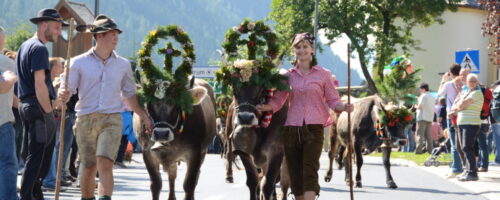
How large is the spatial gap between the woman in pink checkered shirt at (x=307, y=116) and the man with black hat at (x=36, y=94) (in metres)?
2.54

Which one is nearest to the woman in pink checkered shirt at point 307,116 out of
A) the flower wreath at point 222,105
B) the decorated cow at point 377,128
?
the decorated cow at point 377,128

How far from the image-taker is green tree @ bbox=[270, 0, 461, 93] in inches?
2267

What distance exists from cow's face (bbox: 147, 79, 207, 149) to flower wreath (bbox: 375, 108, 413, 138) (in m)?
6.41

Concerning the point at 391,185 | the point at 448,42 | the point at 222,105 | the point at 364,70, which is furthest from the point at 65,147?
the point at 448,42

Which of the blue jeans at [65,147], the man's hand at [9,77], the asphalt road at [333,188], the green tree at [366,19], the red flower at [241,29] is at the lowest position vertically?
the asphalt road at [333,188]

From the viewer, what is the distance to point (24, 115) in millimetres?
10062

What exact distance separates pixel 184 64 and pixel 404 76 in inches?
320

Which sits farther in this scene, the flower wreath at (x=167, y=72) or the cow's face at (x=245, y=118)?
the flower wreath at (x=167, y=72)

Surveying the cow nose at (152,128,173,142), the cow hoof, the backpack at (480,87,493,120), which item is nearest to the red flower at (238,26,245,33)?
the cow nose at (152,128,173,142)

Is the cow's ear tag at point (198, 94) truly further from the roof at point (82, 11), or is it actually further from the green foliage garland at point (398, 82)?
the roof at point (82, 11)

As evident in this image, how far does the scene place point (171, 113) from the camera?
427 inches

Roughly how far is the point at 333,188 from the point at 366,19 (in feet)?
141

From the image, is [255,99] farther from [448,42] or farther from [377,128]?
[448,42]

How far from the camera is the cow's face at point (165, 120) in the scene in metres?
10.5
